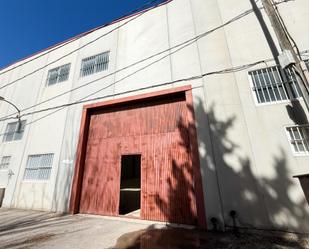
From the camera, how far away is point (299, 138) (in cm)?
543

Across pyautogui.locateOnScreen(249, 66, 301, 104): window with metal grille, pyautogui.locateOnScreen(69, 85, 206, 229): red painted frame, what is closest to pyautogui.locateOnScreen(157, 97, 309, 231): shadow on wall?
pyautogui.locateOnScreen(69, 85, 206, 229): red painted frame

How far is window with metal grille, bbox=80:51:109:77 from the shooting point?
10.2 m

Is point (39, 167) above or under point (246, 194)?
above

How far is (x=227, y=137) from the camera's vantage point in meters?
6.16

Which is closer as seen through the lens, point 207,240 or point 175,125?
point 207,240

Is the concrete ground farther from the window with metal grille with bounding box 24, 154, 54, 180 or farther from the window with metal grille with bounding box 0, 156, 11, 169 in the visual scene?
the window with metal grille with bounding box 0, 156, 11, 169

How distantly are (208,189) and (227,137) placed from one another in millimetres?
1877

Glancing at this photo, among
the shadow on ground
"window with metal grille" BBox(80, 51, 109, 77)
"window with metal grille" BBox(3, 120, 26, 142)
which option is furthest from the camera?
"window with metal grille" BBox(3, 120, 26, 142)

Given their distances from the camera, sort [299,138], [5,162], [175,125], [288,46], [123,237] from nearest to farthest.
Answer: [288,46] < [123,237] < [299,138] < [175,125] < [5,162]

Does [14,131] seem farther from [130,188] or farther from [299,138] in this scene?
[299,138]

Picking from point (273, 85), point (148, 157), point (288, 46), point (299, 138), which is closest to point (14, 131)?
point (148, 157)

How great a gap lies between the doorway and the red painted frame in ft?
6.67

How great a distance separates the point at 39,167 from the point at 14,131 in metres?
4.14

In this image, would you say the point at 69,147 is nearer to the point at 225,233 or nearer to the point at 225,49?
the point at 225,233
